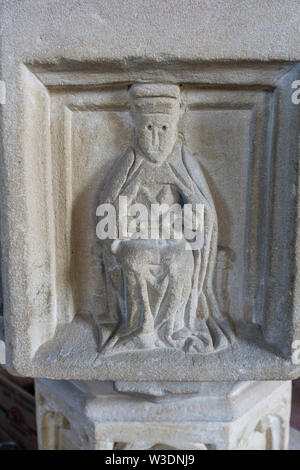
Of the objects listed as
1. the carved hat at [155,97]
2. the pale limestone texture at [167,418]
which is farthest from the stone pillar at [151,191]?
A: the pale limestone texture at [167,418]

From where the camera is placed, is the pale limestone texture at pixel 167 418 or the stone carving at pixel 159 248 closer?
the stone carving at pixel 159 248

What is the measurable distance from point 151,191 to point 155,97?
1.10 feet

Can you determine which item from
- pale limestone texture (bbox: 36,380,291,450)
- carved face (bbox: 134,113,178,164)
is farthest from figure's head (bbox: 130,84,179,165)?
pale limestone texture (bbox: 36,380,291,450)

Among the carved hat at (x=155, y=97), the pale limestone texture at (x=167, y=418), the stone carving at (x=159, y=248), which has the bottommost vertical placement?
the pale limestone texture at (x=167, y=418)

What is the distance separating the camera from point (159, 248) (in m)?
1.23

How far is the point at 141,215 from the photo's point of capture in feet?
4.19

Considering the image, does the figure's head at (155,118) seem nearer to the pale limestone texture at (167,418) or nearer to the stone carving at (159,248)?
the stone carving at (159,248)

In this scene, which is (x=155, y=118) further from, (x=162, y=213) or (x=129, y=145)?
(x=162, y=213)

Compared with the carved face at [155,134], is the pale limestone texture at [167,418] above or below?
below

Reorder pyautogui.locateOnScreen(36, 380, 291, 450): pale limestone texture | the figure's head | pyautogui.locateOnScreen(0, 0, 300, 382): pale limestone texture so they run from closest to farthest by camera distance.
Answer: pyautogui.locateOnScreen(0, 0, 300, 382): pale limestone texture, the figure's head, pyautogui.locateOnScreen(36, 380, 291, 450): pale limestone texture

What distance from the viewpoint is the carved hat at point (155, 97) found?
1147 mm

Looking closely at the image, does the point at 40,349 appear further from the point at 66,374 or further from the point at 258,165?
the point at 258,165

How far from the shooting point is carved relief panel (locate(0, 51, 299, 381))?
1158 mm

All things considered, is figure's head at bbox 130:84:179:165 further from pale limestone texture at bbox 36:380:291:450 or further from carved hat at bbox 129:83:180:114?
pale limestone texture at bbox 36:380:291:450
